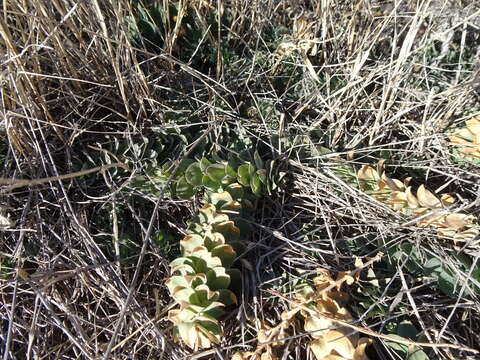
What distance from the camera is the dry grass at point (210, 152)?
38.3 inches

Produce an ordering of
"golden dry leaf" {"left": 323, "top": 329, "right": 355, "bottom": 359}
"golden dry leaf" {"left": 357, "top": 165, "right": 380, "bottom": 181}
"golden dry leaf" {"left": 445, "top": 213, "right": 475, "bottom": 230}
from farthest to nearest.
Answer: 1. "golden dry leaf" {"left": 357, "top": 165, "right": 380, "bottom": 181}
2. "golden dry leaf" {"left": 445, "top": 213, "right": 475, "bottom": 230}
3. "golden dry leaf" {"left": 323, "top": 329, "right": 355, "bottom": 359}

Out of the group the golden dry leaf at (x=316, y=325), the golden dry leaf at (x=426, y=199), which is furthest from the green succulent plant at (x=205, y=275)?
the golden dry leaf at (x=426, y=199)

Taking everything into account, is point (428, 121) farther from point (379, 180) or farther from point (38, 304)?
point (38, 304)

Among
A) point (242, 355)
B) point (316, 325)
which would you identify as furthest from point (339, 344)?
point (242, 355)

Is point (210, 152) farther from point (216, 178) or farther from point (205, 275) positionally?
point (205, 275)

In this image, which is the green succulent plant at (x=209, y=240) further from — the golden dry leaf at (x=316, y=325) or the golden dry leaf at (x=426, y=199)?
the golden dry leaf at (x=426, y=199)

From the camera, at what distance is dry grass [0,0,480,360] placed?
3.19 feet

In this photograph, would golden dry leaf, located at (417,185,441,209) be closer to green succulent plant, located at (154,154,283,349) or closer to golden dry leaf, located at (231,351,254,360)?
green succulent plant, located at (154,154,283,349)

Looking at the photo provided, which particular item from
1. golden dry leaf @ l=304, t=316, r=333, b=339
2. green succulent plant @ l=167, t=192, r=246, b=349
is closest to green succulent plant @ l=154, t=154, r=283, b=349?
green succulent plant @ l=167, t=192, r=246, b=349

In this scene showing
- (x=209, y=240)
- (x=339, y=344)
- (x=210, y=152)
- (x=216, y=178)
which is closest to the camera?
(x=339, y=344)

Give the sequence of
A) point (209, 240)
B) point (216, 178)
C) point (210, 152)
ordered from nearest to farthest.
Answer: point (209, 240), point (216, 178), point (210, 152)

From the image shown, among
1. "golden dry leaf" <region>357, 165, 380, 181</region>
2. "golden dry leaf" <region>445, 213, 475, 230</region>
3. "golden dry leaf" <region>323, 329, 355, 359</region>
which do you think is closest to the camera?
"golden dry leaf" <region>323, 329, 355, 359</region>

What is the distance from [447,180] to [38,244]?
983 mm

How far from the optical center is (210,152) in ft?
3.85
